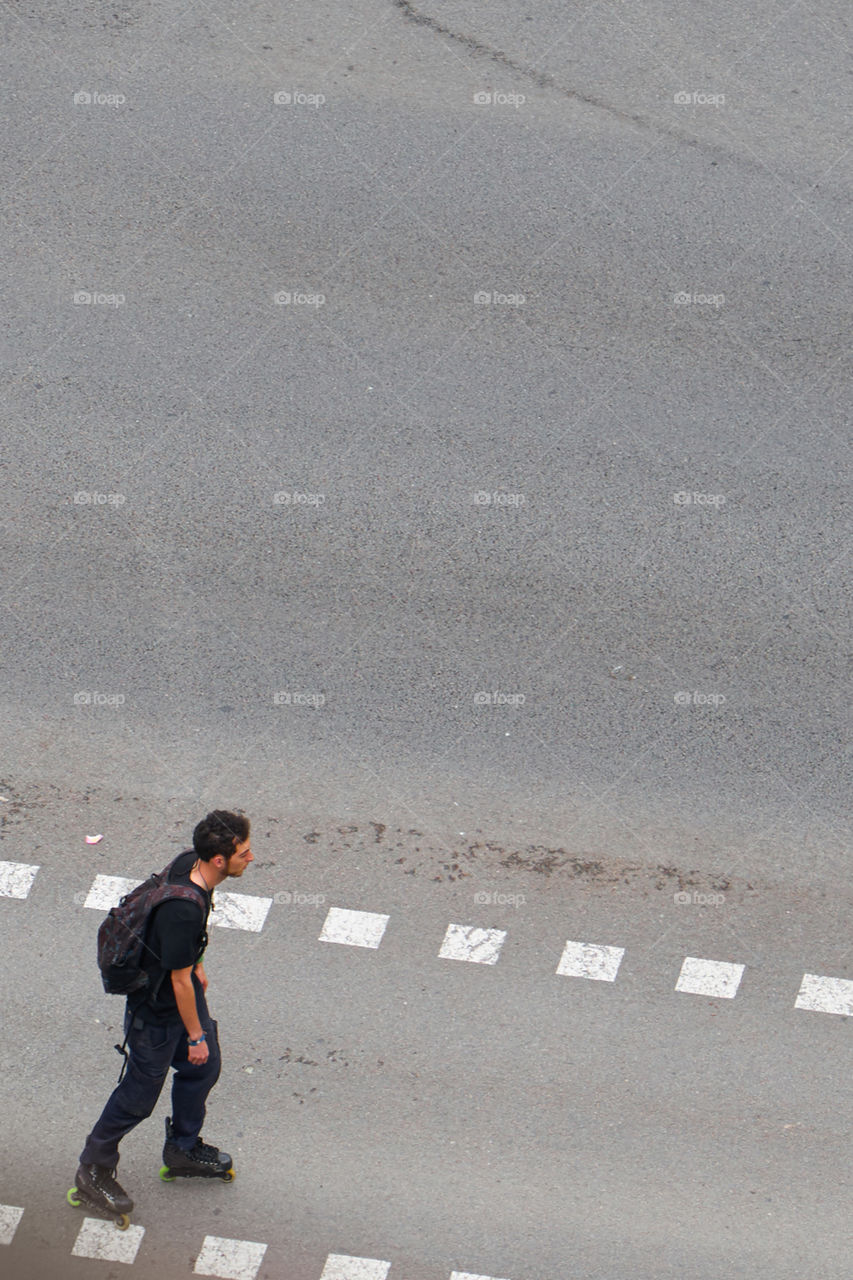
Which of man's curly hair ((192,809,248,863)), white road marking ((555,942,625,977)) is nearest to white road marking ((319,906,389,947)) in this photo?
white road marking ((555,942,625,977))

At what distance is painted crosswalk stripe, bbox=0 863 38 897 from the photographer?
7.63 meters

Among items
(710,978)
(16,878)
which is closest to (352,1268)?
(710,978)

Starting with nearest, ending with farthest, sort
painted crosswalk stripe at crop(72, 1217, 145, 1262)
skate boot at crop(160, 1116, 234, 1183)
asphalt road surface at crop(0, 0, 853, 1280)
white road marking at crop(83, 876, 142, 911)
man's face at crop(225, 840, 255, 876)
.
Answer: man's face at crop(225, 840, 255, 876)
painted crosswalk stripe at crop(72, 1217, 145, 1262)
skate boot at crop(160, 1116, 234, 1183)
asphalt road surface at crop(0, 0, 853, 1280)
white road marking at crop(83, 876, 142, 911)

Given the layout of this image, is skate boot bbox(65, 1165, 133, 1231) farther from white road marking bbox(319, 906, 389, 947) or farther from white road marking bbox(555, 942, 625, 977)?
white road marking bbox(555, 942, 625, 977)

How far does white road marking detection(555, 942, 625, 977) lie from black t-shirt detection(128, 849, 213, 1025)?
2059 millimetres

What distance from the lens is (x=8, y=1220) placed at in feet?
20.5

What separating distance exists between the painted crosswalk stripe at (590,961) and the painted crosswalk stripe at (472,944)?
12.7 inches

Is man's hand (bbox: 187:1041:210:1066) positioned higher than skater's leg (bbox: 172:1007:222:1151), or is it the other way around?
man's hand (bbox: 187:1041:210:1066)

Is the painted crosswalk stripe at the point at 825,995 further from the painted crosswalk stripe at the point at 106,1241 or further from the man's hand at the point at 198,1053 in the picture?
the painted crosswalk stripe at the point at 106,1241

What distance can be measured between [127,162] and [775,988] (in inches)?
315

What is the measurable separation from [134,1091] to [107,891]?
1.64 meters

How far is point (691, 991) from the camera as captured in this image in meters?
7.20

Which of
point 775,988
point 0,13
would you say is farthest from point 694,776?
point 0,13

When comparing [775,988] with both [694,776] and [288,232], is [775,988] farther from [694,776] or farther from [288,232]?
[288,232]
